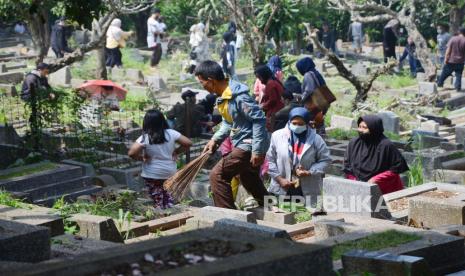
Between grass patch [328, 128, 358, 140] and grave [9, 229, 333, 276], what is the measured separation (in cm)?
958

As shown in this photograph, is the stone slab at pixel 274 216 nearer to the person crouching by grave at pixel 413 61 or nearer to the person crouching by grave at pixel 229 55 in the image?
the person crouching by grave at pixel 229 55

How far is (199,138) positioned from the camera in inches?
604

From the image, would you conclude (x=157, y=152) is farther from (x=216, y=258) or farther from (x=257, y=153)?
(x=216, y=258)

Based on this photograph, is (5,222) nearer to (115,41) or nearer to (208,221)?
(208,221)

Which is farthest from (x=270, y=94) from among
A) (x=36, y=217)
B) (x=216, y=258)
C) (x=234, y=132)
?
(x=216, y=258)

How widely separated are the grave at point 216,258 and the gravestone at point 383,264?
1056 mm

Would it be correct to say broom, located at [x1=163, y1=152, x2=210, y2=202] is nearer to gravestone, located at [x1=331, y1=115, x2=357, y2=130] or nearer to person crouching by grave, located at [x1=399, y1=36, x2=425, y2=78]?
gravestone, located at [x1=331, y1=115, x2=357, y2=130]

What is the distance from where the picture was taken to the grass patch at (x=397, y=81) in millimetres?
23141

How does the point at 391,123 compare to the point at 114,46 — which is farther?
the point at 114,46

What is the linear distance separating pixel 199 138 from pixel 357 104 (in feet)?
15.2

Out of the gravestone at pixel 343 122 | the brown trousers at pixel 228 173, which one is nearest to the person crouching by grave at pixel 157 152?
the brown trousers at pixel 228 173

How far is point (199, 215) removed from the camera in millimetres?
9492

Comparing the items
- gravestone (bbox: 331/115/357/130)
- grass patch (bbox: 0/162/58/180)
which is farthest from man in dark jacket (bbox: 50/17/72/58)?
grass patch (bbox: 0/162/58/180)

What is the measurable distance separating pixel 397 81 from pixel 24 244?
17.0 m
